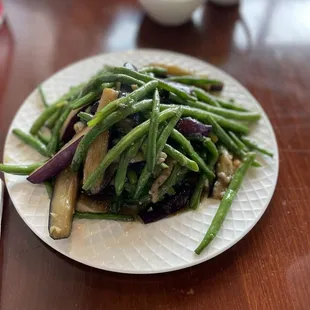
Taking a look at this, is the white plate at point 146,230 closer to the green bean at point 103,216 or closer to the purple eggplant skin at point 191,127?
the green bean at point 103,216

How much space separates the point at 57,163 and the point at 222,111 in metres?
0.83

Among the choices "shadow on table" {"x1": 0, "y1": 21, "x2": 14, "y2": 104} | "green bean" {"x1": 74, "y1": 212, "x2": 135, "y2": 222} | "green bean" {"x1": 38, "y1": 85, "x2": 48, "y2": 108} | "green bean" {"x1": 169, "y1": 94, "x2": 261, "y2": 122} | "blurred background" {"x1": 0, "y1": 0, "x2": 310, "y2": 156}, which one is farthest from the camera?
"blurred background" {"x1": 0, "y1": 0, "x2": 310, "y2": 156}

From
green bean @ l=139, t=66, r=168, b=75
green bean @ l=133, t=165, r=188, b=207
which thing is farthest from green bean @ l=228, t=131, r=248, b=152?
green bean @ l=139, t=66, r=168, b=75

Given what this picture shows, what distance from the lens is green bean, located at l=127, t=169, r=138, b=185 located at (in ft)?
5.58

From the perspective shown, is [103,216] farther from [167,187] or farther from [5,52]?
[5,52]

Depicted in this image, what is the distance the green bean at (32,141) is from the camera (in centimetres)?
192

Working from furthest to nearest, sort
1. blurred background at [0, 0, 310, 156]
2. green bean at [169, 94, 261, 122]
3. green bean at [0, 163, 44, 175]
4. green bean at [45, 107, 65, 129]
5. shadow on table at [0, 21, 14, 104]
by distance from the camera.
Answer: blurred background at [0, 0, 310, 156] → shadow on table at [0, 21, 14, 104] → green bean at [45, 107, 65, 129] → green bean at [169, 94, 261, 122] → green bean at [0, 163, 44, 175]

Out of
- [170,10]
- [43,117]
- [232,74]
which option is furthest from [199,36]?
[43,117]

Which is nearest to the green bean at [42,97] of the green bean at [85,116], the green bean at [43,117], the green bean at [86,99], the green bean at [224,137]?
the green bean at [43,117]

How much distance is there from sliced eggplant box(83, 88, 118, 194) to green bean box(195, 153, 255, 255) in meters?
0.48

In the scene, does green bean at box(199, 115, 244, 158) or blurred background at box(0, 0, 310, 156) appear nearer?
green bean at box(199, 115, 244, 158)

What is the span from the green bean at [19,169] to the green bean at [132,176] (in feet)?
1.35

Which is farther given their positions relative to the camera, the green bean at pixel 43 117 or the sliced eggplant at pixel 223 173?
the green bean at pixel 43 117

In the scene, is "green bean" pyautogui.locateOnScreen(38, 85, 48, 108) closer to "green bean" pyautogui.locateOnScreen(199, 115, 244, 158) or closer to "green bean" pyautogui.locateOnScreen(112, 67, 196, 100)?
"green bean" pyautogui.locateOnScreen(112, 67, 196, 100)
